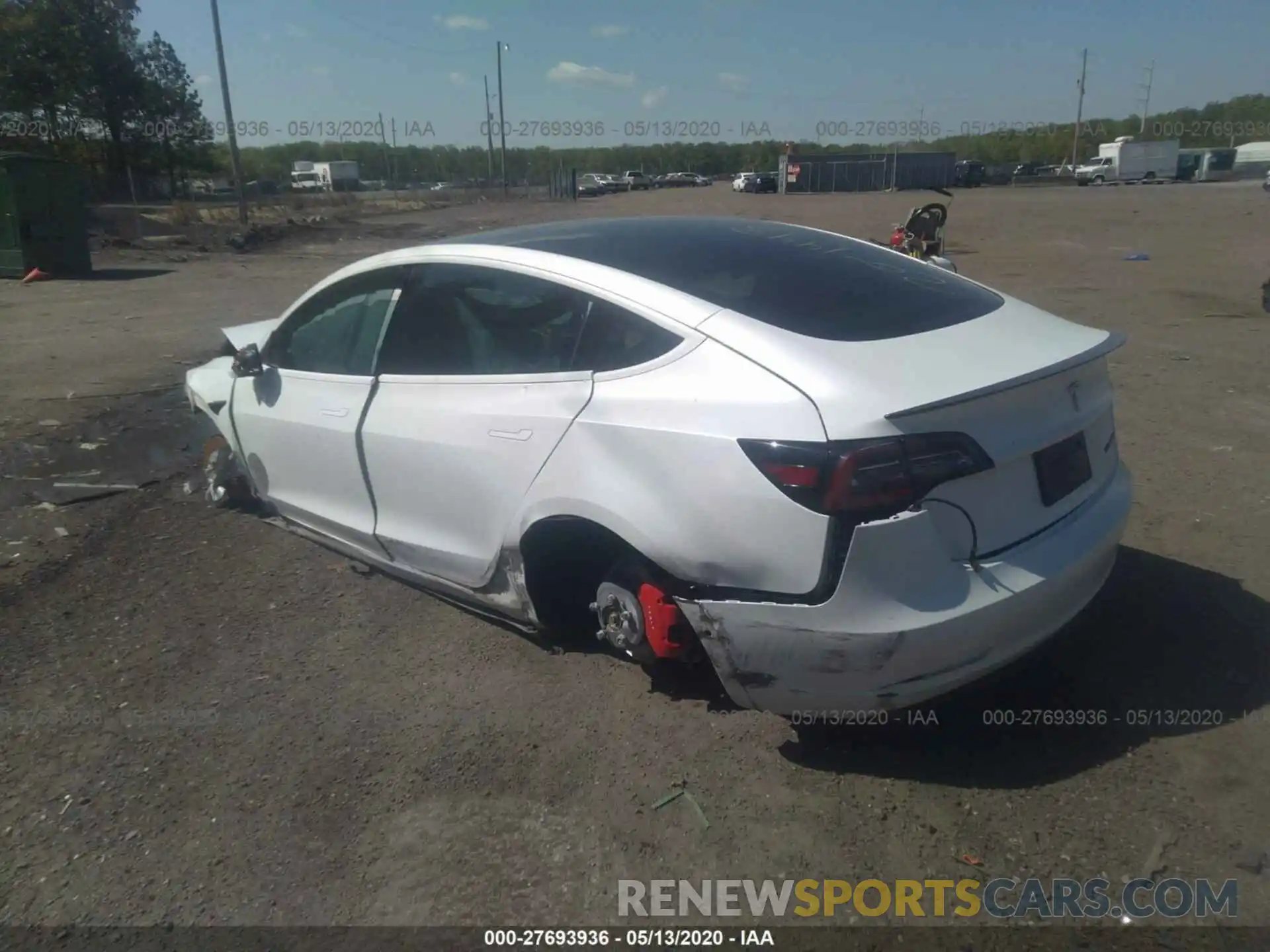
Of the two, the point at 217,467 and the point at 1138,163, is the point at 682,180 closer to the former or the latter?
the point at 1138,163

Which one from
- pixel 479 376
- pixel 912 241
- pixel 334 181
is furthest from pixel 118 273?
pixel 334 181

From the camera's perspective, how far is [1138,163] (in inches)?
2377

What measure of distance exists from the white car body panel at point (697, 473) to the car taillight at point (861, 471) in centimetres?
4

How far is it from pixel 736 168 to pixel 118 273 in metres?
104

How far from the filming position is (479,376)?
3531 millimetres

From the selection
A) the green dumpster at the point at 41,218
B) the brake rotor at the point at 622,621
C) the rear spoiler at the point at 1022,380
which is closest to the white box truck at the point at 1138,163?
the green dumpster at the point at 41,218

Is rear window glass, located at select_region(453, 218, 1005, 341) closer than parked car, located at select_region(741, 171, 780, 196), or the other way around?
rear window glass, located at select_region(453, 218, 1005, 341)

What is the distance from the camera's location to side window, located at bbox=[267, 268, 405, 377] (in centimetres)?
404

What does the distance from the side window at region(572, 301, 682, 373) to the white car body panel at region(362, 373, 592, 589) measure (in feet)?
0.25

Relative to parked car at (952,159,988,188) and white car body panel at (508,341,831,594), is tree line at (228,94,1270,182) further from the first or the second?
white car body panel at (508,341,831,594)

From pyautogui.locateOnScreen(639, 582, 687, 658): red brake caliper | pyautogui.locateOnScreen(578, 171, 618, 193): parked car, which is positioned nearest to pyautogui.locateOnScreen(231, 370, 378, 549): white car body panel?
pyautogui.locateOnScreen(639, 582, 687, 658): red brake caliper

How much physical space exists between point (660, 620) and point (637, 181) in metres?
76.1

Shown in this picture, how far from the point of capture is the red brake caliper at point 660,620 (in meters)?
3.01

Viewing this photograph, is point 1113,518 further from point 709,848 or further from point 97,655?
point 97,655
